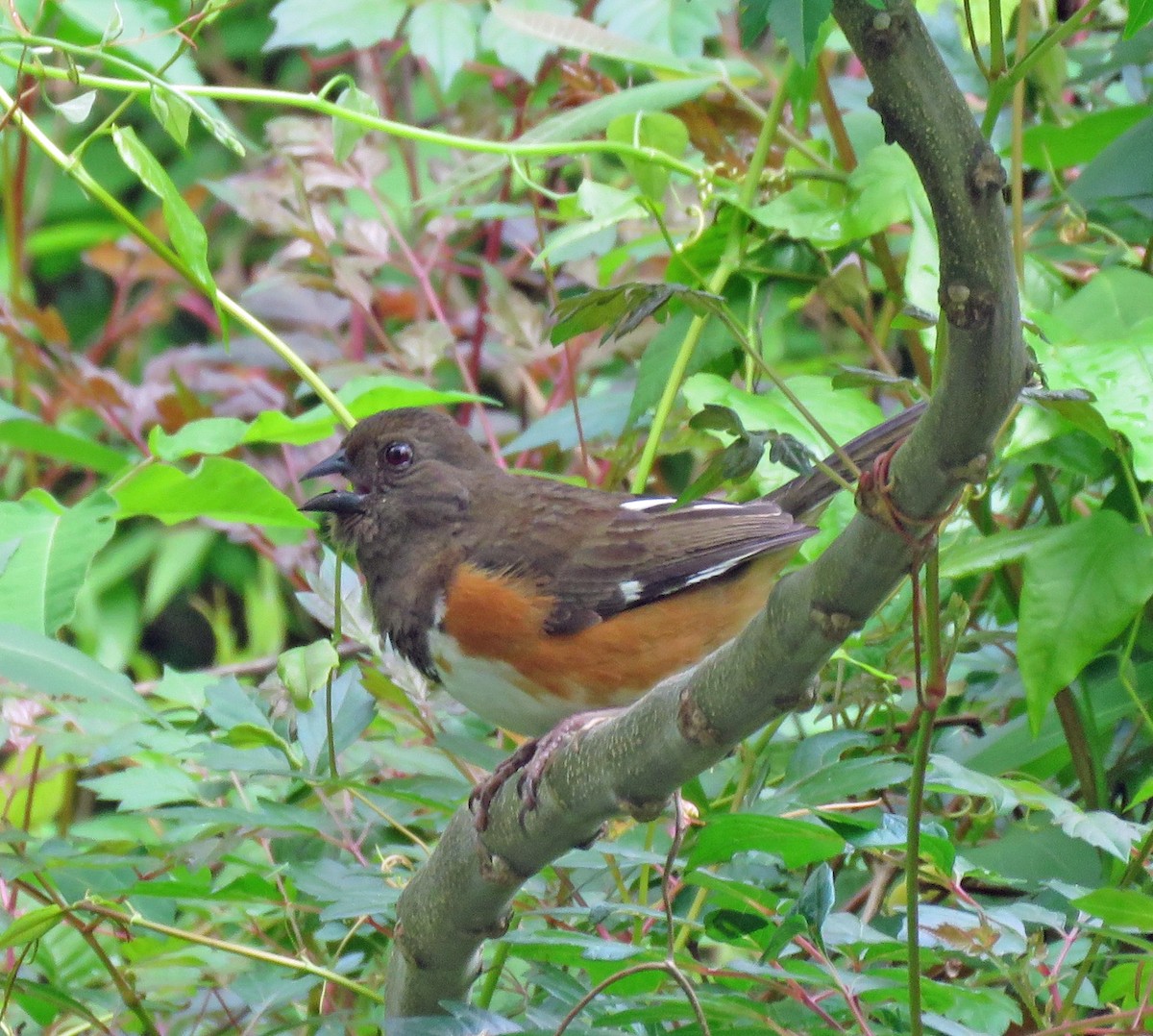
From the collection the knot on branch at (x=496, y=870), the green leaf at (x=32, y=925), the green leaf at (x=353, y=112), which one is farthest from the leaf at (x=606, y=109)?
the green leaf at (x=32, y=925)

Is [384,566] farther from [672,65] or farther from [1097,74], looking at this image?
[1097,74]

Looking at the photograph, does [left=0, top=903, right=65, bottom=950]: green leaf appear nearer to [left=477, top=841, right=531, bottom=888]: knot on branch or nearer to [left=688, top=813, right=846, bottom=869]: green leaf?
[left=477, top=841, right=531, bottom=888]: knot on branch

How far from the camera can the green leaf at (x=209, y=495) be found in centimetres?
192

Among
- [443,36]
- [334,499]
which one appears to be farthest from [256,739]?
[443,36]

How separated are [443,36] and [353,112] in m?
0.53

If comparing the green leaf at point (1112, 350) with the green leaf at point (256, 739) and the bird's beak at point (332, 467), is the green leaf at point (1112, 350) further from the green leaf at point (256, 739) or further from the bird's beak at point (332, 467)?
the bird's beak at point (332, 467)

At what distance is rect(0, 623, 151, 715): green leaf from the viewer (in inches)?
57.0

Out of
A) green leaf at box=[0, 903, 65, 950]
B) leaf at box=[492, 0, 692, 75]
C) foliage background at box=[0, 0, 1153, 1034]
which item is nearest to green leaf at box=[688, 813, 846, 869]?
foliage background at box=[0, 0, 1153, 1034]

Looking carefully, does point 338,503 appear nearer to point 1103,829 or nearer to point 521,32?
point 521,32

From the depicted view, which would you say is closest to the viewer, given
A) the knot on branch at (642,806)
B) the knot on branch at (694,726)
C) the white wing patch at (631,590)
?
the knot on branch at (694,726)

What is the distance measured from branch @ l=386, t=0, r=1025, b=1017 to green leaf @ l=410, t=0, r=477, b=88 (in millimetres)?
1441

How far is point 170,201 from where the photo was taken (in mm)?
1601

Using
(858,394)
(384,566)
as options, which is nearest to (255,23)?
(384,566)

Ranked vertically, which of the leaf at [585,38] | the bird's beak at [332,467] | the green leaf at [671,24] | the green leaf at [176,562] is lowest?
the green leaf at [176,562]
